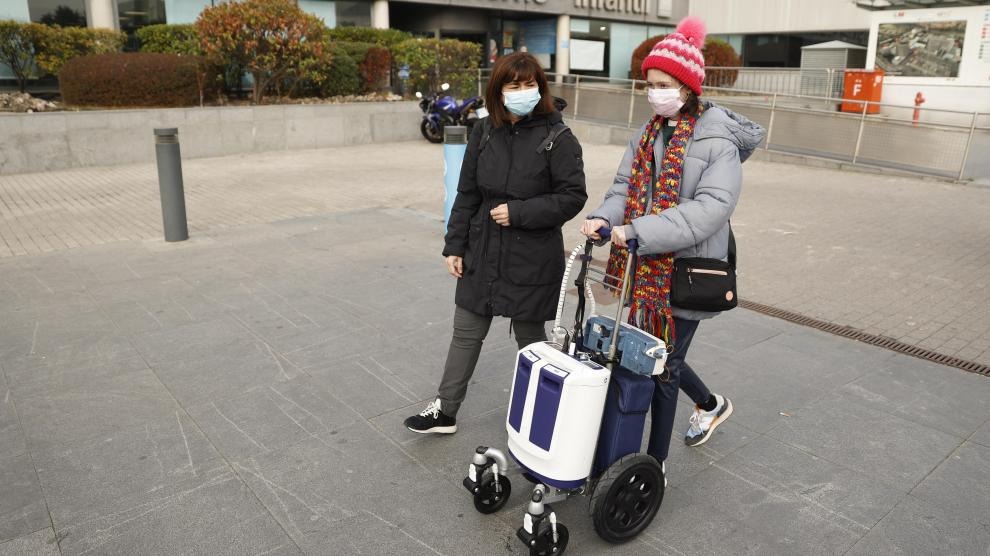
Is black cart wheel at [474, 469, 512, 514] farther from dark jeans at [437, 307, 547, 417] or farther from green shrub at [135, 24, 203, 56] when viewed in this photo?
green shrub at [135, 24, 203, 56]

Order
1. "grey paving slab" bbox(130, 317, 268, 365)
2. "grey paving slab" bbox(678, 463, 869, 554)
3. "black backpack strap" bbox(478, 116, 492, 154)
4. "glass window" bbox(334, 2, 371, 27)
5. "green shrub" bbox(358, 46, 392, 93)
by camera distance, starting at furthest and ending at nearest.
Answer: "glass window" bbox(334, 2, 371, 27)
"green shrub" bbox(358, 46, 392, 93)
"grey paving slab" bbox(130, 317, 268, 365)
"black backpack strap" bbox(478, 116, 492, 154)
"grey paving slab" bbox(678, 463, 869, 554)

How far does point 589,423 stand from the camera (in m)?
2.62

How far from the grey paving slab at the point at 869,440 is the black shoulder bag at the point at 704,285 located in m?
1.20

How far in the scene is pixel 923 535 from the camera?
2895 mm

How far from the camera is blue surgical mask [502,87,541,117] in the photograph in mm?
3144

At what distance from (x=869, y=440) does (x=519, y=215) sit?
6.71ft

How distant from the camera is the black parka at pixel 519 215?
3240mm

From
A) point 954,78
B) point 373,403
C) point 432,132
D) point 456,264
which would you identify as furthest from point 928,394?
point 954,78

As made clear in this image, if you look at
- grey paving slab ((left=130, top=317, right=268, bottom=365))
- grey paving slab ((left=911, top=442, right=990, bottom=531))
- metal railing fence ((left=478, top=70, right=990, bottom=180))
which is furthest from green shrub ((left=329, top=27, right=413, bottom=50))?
grey paving slab ((left=911, top=442, right=990, bottom=531))

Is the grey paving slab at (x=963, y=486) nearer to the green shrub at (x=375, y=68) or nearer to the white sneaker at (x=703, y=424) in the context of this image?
the white sneaker at (x=703, y=424)

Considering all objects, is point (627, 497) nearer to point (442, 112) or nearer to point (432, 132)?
point (442, 112)

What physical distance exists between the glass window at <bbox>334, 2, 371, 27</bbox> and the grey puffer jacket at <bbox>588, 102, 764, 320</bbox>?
2184 centimetres

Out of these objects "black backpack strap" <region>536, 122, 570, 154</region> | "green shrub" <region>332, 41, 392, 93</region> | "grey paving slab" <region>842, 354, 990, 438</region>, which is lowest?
"grey paving slab" <region>842, 354, 990, 438</region>

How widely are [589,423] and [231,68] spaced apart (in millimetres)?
14871
